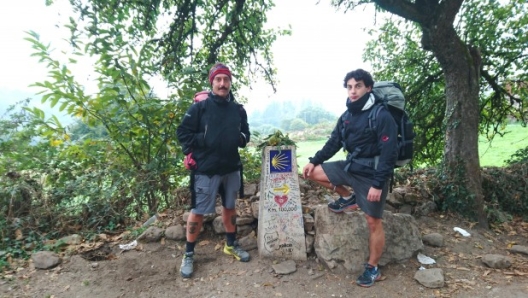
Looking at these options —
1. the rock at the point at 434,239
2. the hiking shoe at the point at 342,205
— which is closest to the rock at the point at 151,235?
the hiking shoe at the point at 342,205

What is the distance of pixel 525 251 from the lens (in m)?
4.11

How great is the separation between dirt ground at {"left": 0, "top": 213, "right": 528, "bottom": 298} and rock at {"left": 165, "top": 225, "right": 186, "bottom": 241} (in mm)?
81

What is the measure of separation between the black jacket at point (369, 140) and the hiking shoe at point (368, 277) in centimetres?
102

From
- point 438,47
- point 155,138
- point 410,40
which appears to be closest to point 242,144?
point 155,138

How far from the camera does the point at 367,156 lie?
314 cm

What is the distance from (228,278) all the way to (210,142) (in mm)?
1569

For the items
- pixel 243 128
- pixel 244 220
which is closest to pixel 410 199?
pixel 244 220

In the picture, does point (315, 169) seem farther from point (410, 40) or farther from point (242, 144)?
point (410, 40)

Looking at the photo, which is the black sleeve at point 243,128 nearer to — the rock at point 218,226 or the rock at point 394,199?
the rock at point 218,226

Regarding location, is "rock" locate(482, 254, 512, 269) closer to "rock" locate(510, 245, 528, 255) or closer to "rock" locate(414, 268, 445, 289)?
"rock" locate(510, 245, 528, 255)

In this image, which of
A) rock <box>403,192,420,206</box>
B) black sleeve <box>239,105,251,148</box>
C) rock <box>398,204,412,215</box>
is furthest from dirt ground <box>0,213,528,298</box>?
black sleeve <box>239,105,251,148</box>

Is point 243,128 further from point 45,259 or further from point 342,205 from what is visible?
point 45,259

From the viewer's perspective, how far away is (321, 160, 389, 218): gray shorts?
124 inches

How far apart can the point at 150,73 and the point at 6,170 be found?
2.56 meters
